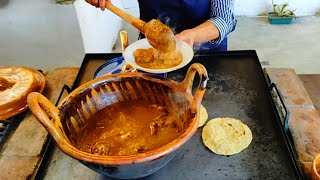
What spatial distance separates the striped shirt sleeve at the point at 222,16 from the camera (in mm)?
1618

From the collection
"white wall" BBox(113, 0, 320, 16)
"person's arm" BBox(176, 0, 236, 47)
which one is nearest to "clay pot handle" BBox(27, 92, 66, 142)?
"person's arm" BBox(176, 0, 236, 47)

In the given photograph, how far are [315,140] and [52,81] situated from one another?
1.23m

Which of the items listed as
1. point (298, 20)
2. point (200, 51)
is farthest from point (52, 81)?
point (298, 20)

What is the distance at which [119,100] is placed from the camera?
3.84ft

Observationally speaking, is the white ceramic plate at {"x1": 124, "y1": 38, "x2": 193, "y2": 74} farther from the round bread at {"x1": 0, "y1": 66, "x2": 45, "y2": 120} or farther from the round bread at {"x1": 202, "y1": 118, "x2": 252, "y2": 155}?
the round bread at {"x1": 0, "y1": 66, "x2": 45, "y2": 120}

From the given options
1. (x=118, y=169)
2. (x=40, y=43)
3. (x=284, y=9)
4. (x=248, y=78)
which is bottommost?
(x=40, y=43)

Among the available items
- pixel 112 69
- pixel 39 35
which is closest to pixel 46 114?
pixel 112 69

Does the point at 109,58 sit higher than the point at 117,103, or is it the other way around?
the point at 117,103

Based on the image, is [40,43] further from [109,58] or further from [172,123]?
[172,123]

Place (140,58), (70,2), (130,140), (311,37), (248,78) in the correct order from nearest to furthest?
(130,140), (140,58), (248,78), (311,37), (70,2)

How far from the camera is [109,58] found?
1681mm

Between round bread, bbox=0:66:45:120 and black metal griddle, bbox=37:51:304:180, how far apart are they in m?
0.20

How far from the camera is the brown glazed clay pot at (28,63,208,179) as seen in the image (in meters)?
0.84

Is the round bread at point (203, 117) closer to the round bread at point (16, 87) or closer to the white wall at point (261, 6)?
the round bread at point (16, 87)
